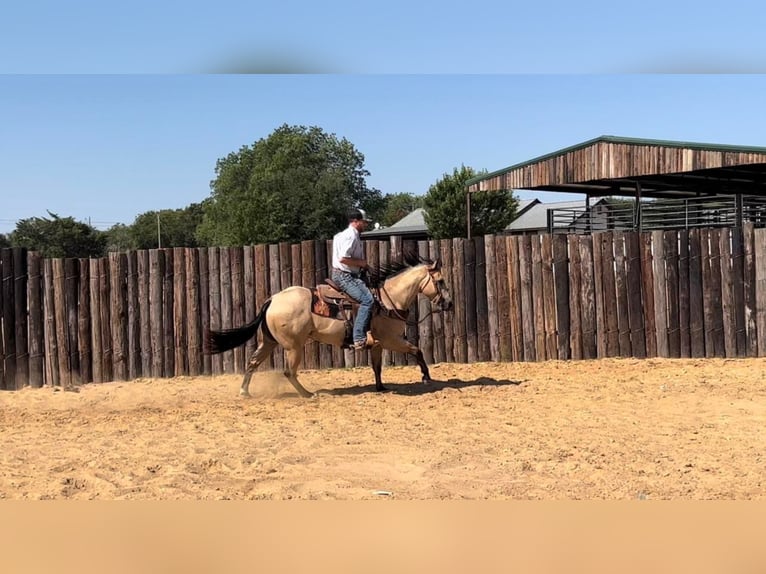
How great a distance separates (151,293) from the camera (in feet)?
35.6

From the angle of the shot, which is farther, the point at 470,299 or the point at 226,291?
the point at 470,299

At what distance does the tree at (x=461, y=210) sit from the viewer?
1775 inches

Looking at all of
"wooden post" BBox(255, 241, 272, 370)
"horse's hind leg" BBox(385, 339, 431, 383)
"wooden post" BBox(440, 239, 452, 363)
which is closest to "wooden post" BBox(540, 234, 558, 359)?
"wooden post" BBox(440, 239, 452, 363)

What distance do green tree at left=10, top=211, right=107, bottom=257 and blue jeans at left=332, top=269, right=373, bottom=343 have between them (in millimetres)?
51456

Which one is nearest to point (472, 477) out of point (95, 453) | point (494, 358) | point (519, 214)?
point (95, 453)

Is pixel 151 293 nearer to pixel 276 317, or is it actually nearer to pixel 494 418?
pixel 276 317

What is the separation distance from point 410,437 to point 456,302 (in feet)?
15.8

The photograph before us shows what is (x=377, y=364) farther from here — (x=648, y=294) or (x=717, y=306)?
(x=717, y=306)

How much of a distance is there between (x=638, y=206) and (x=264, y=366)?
13.0 meters

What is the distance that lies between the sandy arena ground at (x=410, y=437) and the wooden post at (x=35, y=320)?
1.12 feet

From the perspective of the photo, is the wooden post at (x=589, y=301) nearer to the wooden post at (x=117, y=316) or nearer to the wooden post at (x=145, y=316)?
the wooden post at (x=145, y=316)

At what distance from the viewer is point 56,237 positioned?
184 feet

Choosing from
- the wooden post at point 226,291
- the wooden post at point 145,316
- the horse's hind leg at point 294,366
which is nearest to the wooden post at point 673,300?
the horse's hind leg at point 294,366

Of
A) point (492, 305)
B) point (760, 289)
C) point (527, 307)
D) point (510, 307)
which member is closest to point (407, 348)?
point (492, 305)
